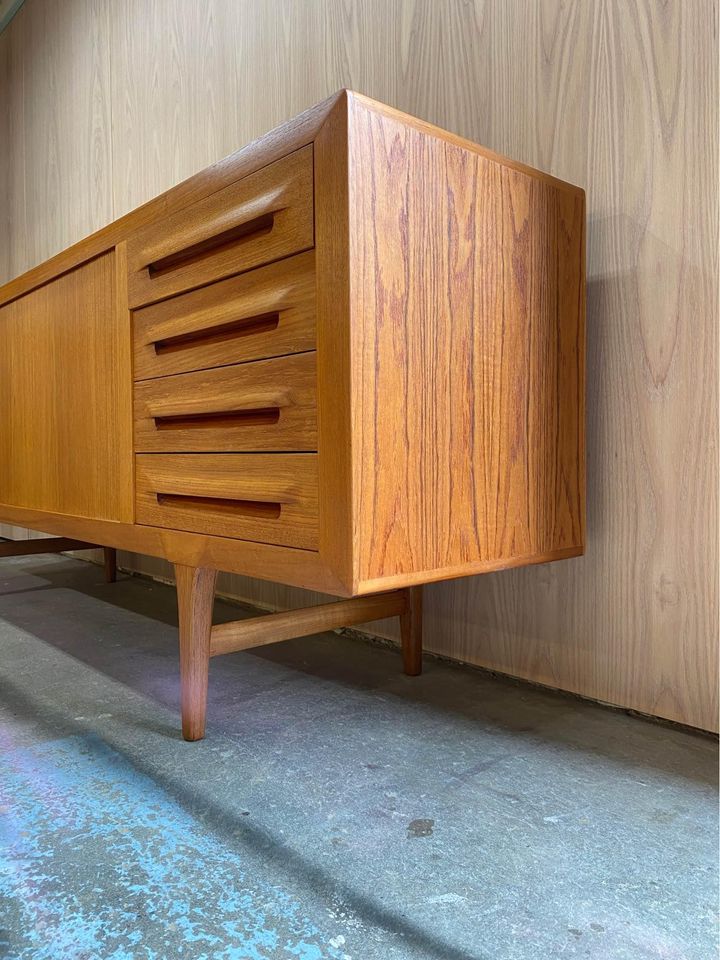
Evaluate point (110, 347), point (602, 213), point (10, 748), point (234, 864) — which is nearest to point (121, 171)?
point (110, 347)

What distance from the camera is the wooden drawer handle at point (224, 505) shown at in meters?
0.91

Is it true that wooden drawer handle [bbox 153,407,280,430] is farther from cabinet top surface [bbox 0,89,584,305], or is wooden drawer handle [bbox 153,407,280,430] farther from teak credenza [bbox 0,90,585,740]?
cabinet top surface [bbox 0,89,584,305]

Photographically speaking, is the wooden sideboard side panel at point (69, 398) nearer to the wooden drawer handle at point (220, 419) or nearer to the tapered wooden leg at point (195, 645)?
the wooden drawer handle at point (220, 419)

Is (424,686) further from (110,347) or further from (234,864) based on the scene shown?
(110,347)

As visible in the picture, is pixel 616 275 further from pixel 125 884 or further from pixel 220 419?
pixel 125 884

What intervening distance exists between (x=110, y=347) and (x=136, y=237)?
7.8 inches

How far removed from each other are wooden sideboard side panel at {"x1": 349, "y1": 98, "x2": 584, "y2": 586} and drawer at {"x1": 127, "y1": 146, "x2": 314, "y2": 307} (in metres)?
0.09

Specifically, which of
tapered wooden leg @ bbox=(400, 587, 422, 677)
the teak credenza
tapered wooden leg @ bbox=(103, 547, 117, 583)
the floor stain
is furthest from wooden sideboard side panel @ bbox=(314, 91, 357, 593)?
tapered wooden leg @ bbox=(103, 547, 117, 583)

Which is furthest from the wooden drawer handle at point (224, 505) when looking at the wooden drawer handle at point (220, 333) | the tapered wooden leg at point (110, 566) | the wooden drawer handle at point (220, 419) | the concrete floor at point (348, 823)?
the tapered wooden leg at point (110, 566)

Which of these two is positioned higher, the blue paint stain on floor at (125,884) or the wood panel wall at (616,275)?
the wood panel wall at (616,275)

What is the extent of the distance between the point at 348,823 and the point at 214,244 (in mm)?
739

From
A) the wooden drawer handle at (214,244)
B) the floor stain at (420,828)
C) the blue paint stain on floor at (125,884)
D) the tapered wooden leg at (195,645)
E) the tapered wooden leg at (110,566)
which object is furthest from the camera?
the tapered wooden leg at (110,566)

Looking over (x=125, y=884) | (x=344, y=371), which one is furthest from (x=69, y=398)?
(x=125, y=884)

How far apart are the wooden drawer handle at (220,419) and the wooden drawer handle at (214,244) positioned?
0.22 meters
